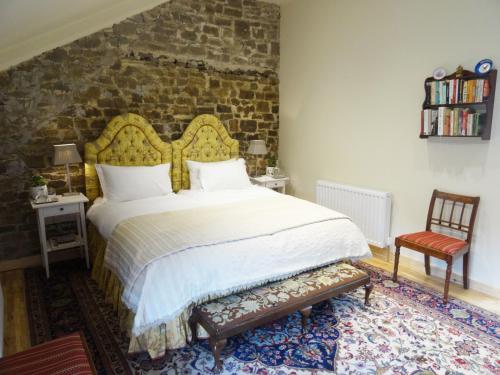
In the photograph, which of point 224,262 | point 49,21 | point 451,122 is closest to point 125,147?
point 49,21

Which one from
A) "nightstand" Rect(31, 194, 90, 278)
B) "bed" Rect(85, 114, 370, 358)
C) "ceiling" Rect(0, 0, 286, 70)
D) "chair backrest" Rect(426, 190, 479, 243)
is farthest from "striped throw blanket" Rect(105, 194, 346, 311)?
"ceiling" Rect(0, 0, 286, 70)

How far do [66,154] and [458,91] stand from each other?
359 centimetres

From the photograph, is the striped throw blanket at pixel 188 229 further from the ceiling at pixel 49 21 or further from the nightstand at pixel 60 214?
the ceiling at pixel 49 21

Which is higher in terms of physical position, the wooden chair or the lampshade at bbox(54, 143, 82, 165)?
the lampshade at bbox(54, 143, 82, 165)

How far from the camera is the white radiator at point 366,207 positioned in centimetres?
367

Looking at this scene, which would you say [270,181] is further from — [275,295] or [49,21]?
[49,21]

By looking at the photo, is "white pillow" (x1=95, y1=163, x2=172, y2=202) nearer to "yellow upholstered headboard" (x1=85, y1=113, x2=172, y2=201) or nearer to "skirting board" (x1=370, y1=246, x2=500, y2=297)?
"yellow upholstered headboard" (x1=85, y1=113, x2=172, y2=201)

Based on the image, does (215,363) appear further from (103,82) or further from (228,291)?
(103,82)

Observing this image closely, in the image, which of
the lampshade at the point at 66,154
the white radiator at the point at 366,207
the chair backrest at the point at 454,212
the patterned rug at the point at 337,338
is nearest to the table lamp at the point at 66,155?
the lampshade at the point at 66,154

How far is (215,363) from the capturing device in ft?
6.89

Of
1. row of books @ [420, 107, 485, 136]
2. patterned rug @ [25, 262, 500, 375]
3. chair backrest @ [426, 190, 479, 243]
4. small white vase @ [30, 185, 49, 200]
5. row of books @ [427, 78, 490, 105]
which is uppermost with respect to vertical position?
row of books @ [427, 78, 490, 105]

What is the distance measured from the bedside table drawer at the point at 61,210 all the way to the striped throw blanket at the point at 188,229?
32.5 inches

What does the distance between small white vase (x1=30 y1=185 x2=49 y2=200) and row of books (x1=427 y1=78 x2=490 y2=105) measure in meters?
3.67

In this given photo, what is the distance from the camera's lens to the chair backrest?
2.97 meters
